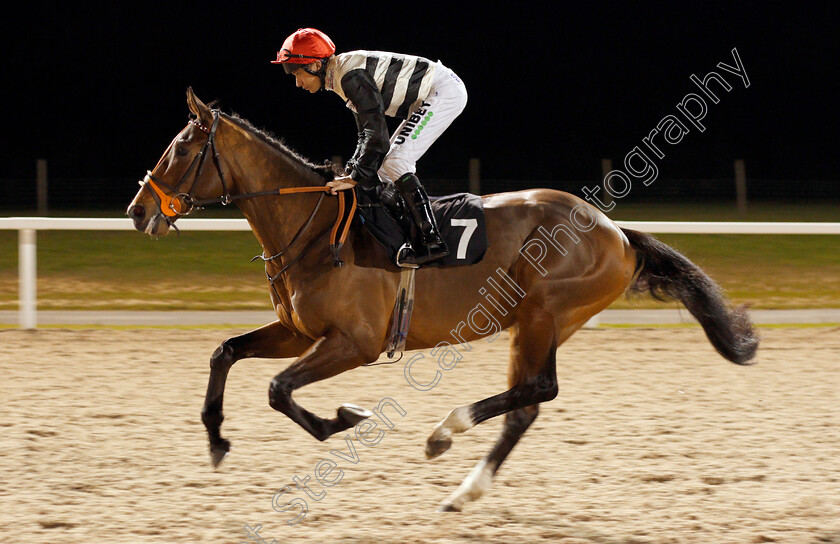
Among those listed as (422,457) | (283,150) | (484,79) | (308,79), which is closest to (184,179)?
(283,150)

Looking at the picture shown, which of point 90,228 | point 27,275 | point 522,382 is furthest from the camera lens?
point 90,228

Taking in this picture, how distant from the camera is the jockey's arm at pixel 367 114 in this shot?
13.3 feet

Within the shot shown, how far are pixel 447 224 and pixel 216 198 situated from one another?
1.03 m

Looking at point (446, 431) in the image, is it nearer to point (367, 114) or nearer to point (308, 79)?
point (367, 114)

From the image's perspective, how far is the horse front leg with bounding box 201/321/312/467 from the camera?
165 inches

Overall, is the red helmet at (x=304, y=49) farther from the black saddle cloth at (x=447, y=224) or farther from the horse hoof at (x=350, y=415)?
the horse hoof at (x=350, y=415)

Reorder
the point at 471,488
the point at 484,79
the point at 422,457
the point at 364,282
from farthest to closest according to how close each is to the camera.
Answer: the point at 484,79, the point at 422,457, the point at 364,282, the point at 471,488

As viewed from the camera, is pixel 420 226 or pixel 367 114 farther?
pixel 420 226

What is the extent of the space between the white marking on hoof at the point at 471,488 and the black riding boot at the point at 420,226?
94cm

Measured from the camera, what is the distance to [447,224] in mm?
4320

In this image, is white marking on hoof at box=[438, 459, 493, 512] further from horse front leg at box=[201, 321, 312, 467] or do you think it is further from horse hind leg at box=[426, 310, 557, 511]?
horse front leg at box=[201, 321, 312, 467]

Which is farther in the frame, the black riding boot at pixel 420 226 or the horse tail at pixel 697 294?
the horse tail at pixel 697 294

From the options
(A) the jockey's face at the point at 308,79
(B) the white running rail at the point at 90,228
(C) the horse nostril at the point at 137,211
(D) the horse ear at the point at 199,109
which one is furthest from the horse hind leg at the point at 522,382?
(B) the white running rail at the point at 90,228

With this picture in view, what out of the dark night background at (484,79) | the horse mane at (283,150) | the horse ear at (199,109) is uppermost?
the dark night background at (484,79)
